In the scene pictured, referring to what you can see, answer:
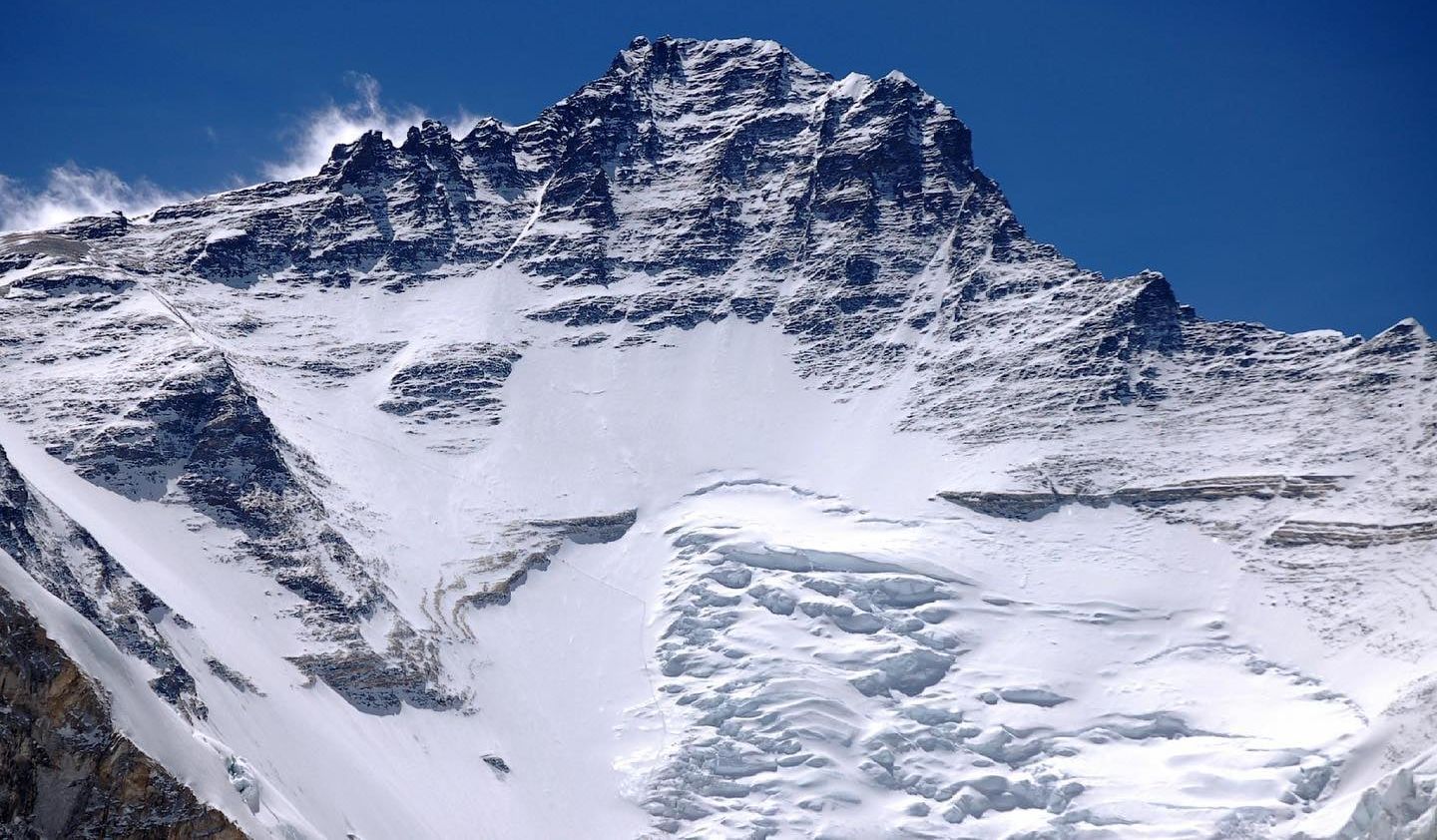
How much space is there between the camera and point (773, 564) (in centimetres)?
15025

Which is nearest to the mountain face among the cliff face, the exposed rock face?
the exposed rock face

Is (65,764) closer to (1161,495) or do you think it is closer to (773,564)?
(773,564)

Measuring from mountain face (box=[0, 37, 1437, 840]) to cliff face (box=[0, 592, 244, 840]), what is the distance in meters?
64.9

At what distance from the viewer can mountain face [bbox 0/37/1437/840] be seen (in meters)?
119

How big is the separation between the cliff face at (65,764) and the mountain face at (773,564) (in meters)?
64.9

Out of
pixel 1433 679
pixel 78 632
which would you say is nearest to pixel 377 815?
pixel 78 632

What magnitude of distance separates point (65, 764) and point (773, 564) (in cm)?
11003

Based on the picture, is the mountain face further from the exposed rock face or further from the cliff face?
the cliff face

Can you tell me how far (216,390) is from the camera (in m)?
157

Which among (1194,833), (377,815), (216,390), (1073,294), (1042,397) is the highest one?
(1073,294)

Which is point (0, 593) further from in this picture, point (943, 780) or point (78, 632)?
point (943, 780)

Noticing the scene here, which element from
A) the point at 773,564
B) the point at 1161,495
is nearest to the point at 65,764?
the point at 773,564

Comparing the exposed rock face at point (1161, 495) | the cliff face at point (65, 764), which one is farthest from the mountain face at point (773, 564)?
the cliff face at point (65, 764)

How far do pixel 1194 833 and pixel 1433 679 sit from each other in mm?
21249
